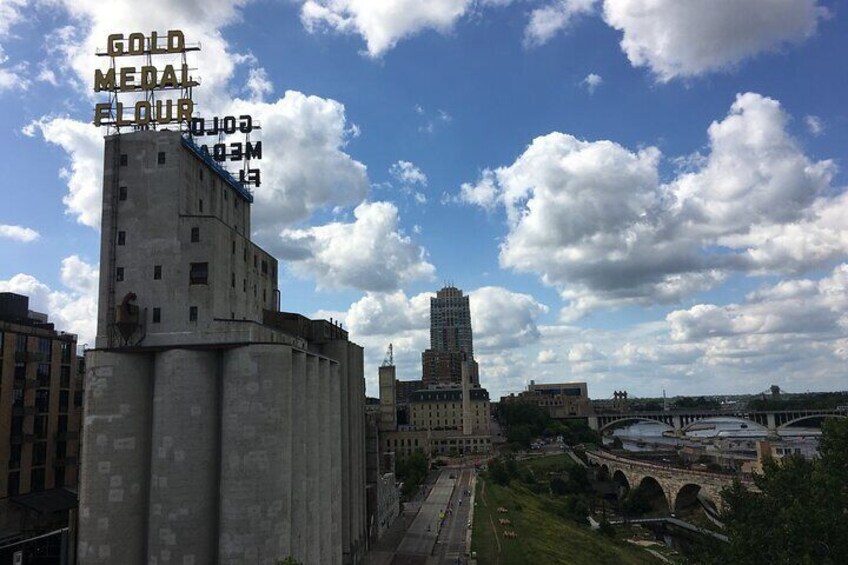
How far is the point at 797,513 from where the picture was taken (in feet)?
143

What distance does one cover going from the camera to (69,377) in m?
81.8

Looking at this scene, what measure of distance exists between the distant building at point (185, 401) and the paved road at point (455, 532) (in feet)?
77.1

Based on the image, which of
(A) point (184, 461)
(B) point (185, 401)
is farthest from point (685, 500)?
(B) point (185, 401)

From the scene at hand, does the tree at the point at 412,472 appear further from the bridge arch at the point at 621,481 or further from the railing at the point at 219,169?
the railing at the point at 219,169

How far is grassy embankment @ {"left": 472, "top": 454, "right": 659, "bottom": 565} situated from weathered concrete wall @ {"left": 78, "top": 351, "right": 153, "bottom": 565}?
4364cm

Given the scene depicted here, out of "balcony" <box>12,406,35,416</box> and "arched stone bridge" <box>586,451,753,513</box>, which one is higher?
"balcony" <box>12,406,35,416</box>

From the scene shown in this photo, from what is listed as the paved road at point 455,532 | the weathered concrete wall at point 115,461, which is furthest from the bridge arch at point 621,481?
the weathered concrete wall at point 115,461

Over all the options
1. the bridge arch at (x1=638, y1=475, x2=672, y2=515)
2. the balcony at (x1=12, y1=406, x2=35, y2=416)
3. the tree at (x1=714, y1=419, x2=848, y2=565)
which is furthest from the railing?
the bridge arch at (x1=638, y1=475, x2=672, y2=515)

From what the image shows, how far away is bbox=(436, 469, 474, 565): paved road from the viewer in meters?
83.2

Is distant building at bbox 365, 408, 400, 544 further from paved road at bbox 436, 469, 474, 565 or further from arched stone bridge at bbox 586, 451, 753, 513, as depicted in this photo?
arched stone bridge at bbox 586, 451, 753, 513

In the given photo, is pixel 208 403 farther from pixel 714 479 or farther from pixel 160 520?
pixel 714 479

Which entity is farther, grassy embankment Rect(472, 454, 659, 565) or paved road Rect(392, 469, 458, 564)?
paved road Rect(392, 469, 458, 564)

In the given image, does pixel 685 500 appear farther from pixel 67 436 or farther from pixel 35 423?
pixel 35 423

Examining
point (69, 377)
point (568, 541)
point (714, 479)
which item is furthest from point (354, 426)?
point (714, 479)
